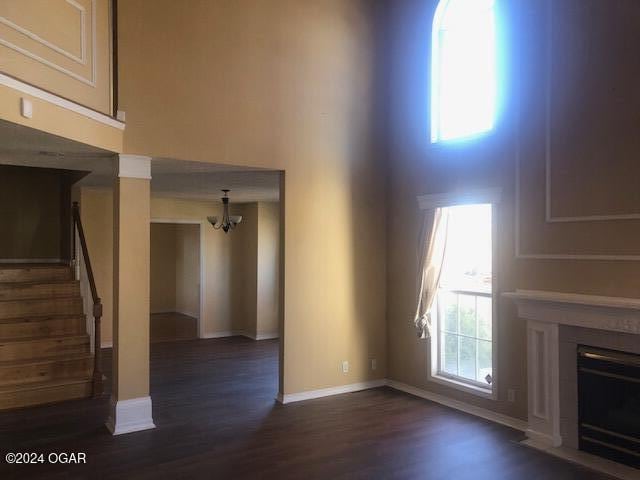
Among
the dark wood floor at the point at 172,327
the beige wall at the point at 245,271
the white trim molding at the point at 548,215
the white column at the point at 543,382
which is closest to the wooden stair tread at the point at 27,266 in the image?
the dark wood floor at the point at 172,327

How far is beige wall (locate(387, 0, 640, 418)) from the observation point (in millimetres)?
3803

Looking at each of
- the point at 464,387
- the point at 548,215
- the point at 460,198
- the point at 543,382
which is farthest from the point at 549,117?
the point at 464,387

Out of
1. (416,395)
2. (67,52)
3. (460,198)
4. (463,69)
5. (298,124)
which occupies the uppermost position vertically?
(463,69)

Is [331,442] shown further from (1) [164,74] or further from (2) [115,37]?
(2) [115,37]

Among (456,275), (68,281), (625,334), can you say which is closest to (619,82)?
(625,334)

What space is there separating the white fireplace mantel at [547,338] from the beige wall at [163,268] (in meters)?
9.88

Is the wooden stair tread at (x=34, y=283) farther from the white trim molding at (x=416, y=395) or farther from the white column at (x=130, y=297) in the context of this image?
the white trim molding at (x=416, y=395)

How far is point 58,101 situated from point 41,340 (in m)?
3.07

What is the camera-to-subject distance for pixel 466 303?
5.13 m

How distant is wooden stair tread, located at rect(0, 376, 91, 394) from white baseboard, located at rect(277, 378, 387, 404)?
2209 millimetres

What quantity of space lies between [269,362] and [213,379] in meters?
1.09

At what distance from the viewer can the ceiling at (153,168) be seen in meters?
3.77

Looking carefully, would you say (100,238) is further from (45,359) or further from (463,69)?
(463,69)

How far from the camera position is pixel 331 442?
4195 millimetres
